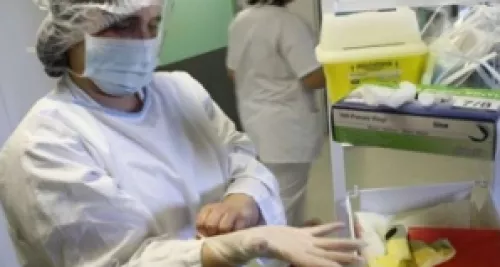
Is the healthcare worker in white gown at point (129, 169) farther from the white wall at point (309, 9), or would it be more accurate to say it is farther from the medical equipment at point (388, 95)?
the white wall at point (309, 9)

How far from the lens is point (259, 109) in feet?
7.80

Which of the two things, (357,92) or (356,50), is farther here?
(356,50)

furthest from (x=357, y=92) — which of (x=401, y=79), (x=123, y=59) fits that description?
(x=123, y=59)

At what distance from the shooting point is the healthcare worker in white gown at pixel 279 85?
2.26 meters

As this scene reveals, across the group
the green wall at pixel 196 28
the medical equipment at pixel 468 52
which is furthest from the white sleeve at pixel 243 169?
the green wall at pixel 196 28

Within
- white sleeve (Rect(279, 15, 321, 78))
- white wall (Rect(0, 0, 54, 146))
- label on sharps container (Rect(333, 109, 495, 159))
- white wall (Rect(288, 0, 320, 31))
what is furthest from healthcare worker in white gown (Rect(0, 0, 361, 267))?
white wall (Rect(288, 0, 320, 31))

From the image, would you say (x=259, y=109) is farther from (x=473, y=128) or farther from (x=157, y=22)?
(x=473, y=128)

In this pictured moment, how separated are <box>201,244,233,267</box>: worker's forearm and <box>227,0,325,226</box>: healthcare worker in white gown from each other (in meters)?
1.37

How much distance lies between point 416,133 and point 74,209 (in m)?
0.53

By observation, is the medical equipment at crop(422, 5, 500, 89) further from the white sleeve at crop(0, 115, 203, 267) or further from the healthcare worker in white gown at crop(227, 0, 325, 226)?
the healthcare worker in white gown at crop(227, 0, 325, 226)

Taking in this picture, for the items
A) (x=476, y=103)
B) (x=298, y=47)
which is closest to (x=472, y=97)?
(x=476, y=103)

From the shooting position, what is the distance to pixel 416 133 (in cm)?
93

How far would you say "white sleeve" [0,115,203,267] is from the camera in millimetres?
986

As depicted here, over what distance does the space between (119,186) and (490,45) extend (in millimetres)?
657
